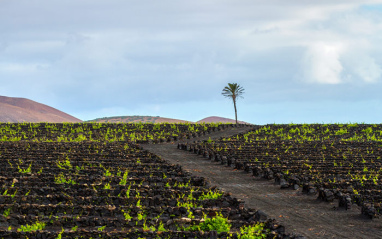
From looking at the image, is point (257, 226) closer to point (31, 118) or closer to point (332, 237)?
point (332, 237)

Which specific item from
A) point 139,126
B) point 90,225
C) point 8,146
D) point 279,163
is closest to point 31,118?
point 139,126

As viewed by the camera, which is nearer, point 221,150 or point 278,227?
point 278,227

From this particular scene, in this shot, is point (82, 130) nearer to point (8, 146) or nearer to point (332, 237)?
point (8, 146)

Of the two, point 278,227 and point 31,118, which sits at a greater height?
point 31,118

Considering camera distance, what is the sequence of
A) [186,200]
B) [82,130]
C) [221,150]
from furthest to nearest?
[82,130] < [221,150] < [186,200]

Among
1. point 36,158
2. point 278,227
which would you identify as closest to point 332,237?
point 278,227

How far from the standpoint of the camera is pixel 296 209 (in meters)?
17.1

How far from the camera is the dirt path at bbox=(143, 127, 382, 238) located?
47.5ft

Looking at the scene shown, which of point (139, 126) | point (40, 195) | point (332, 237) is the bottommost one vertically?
point (332, 237)

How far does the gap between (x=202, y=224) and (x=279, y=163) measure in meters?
15.1

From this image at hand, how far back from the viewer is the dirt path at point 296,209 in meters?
14.5

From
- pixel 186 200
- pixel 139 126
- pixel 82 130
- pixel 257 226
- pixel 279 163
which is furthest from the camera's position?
pixel 139 126

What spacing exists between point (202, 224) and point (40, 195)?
6929 millimetres

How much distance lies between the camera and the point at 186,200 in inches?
631
